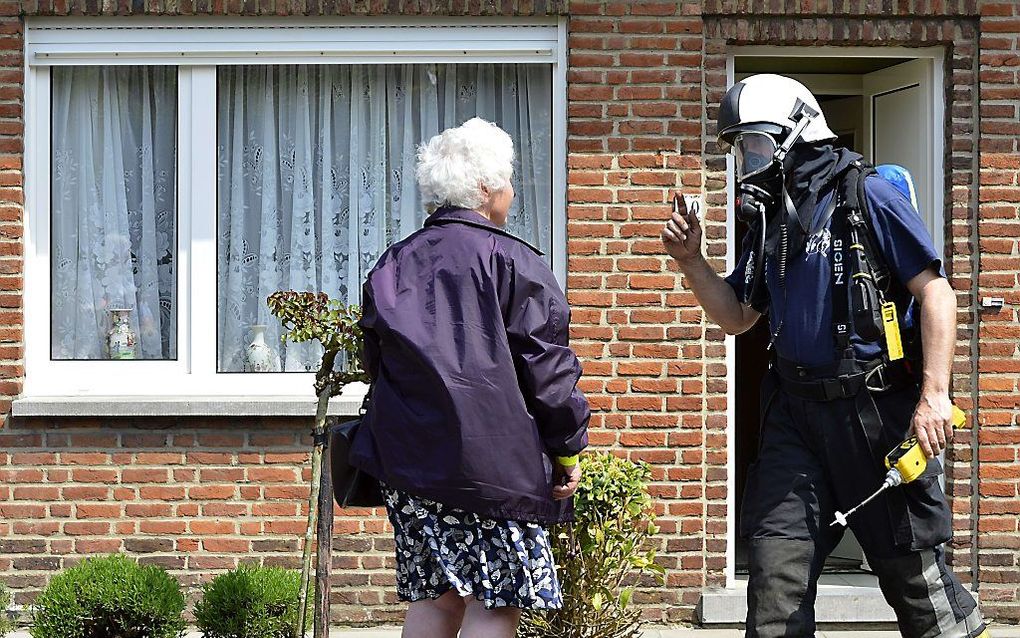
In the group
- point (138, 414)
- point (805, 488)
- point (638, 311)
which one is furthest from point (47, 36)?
point (805, 488)

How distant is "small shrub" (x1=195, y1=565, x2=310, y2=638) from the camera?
543 cm

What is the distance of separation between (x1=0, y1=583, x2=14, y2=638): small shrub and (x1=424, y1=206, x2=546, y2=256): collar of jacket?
289 centimetres

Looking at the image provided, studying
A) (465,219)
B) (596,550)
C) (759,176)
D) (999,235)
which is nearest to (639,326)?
(596,550)

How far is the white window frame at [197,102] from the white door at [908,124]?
172 cm

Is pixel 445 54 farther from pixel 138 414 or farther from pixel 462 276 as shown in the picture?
pixel 462 276

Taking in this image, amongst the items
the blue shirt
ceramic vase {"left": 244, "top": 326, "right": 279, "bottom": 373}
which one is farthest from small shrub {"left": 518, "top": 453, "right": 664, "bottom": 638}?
ceramic vase {"left": 244, "top": 326, "right": 279, "bottom": 373}

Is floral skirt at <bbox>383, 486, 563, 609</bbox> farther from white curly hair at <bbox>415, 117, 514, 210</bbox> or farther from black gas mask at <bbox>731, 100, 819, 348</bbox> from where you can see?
black gas mask at <bbox>731, 100, 819, 348</bbox>

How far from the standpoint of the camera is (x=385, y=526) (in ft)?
20.1

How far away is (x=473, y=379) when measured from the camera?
3.72m

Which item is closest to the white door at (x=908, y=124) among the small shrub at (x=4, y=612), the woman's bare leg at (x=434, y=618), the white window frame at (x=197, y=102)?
the white window frame at (x=197, y=102)

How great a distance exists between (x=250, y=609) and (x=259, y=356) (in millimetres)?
1340

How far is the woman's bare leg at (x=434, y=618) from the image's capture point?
3.97 meters

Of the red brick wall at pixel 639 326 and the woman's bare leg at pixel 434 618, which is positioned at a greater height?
the red brick wall at pixel 639 326

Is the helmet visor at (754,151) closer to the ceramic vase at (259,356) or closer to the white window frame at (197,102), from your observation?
the white window frame at (197,102)
